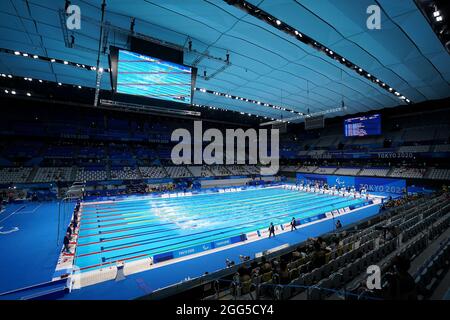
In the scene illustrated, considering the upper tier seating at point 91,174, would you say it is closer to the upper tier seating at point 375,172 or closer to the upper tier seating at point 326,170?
the upper tier seating at point 326,170

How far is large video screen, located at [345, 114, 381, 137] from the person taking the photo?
2408 centimetres

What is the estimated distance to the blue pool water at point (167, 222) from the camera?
35.1ft

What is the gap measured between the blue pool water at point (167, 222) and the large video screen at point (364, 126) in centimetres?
864

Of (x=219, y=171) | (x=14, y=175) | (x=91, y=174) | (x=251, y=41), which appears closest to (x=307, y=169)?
(x=219, y=171)

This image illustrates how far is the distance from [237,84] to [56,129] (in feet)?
86.0

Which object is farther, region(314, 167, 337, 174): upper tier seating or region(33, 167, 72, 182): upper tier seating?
region(314, 167, 337, 174): upper tier seating

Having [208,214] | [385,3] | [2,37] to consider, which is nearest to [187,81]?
[385,3]

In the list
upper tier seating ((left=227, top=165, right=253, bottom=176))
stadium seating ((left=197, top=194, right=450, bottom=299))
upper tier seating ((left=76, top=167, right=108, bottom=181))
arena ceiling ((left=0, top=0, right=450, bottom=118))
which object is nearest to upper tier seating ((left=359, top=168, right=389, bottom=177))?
arena ceiling ((left=0, top=0, right=450, bottom=118))

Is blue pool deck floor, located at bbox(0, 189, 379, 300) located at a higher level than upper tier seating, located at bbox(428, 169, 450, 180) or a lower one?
lower

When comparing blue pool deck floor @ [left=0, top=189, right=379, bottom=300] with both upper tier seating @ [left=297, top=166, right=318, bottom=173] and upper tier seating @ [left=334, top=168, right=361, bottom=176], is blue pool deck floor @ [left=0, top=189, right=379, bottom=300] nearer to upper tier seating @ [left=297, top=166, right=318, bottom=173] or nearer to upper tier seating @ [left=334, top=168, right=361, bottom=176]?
upper tier seating @ [left=334, top=168, right=361, bottom=176]

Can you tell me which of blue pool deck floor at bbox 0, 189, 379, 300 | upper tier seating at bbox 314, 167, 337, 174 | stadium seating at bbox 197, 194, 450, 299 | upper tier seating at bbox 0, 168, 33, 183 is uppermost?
upper tier seating at bbox 314, 167, 337, 174

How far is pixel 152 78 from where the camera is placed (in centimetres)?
769

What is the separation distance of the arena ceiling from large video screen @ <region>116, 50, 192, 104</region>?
3.75ft
